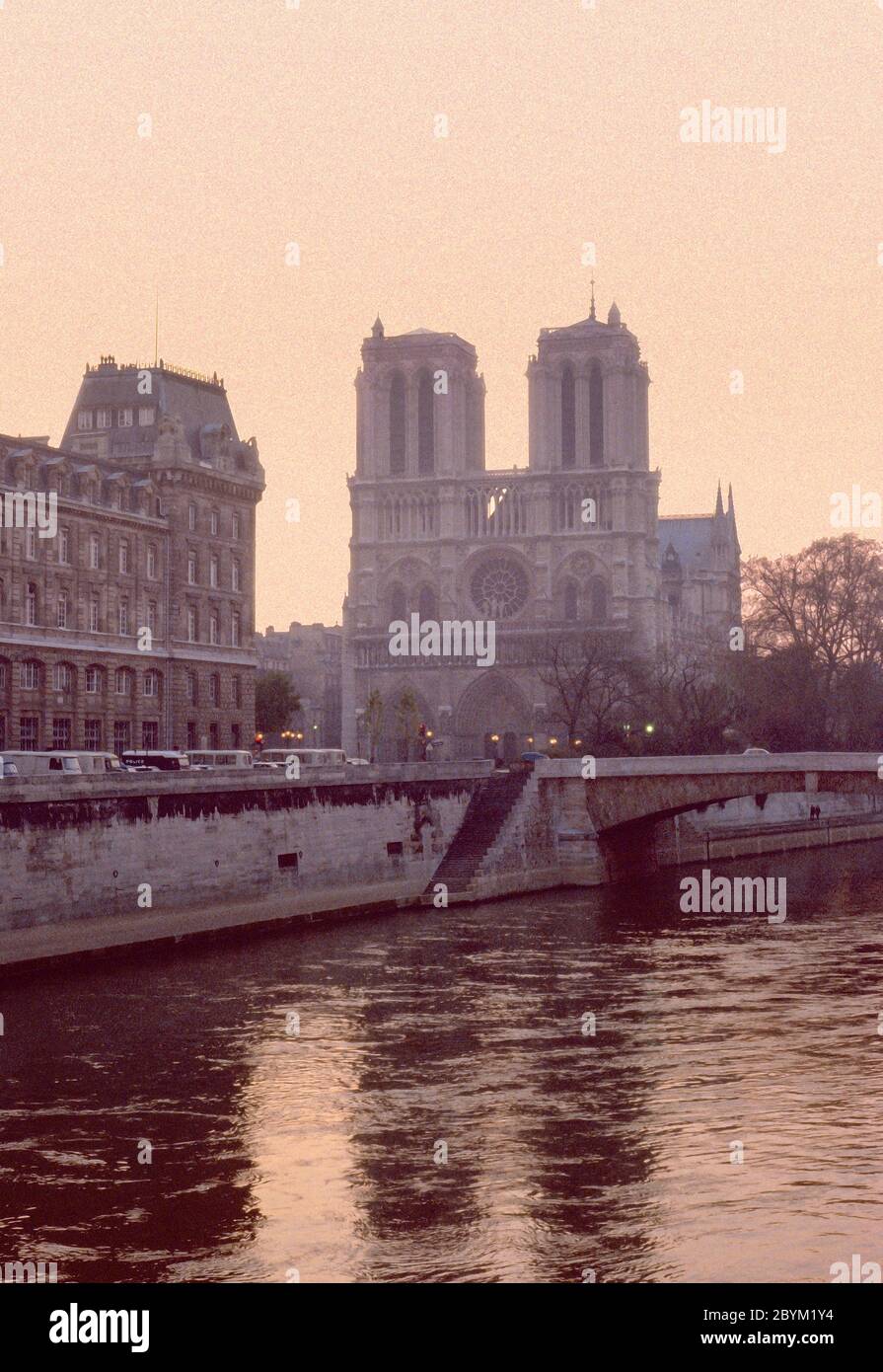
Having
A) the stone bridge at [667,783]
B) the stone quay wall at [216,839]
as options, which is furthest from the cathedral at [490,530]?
the stone quay wall at [216,839]

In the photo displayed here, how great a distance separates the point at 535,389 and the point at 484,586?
53.4 ft

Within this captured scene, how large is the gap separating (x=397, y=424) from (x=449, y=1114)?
404 feet

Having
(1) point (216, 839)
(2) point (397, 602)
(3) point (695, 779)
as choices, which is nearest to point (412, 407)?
(2) point (397, 602)

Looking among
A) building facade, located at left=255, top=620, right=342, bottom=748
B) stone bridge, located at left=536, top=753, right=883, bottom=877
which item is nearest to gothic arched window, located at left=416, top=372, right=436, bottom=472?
building facade, located at left=255, top=620, right=342, bottom=748

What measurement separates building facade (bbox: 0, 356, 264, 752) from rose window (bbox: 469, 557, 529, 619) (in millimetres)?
56679

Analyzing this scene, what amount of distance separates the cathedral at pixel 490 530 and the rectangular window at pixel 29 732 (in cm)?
6288

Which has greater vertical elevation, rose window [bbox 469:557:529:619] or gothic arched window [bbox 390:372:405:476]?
gothic arched window [bbox 390:372:405:476]

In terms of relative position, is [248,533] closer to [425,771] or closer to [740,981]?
→ [425,771]

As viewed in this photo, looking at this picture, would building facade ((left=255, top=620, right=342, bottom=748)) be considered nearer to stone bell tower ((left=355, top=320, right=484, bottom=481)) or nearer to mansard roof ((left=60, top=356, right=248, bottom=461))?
stone bell tower ((left=355, top=320, right=484, bottom=481))

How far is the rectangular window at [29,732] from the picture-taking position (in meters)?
69.3

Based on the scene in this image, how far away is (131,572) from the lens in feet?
249

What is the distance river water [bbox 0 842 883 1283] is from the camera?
2141 cm

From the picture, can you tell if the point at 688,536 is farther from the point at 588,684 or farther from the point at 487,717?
the point at 588,684

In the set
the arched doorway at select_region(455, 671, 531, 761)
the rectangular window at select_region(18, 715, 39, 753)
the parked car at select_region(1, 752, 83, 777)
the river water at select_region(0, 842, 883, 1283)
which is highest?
the arched doorway at select_region(455, 671, 531, 761)
